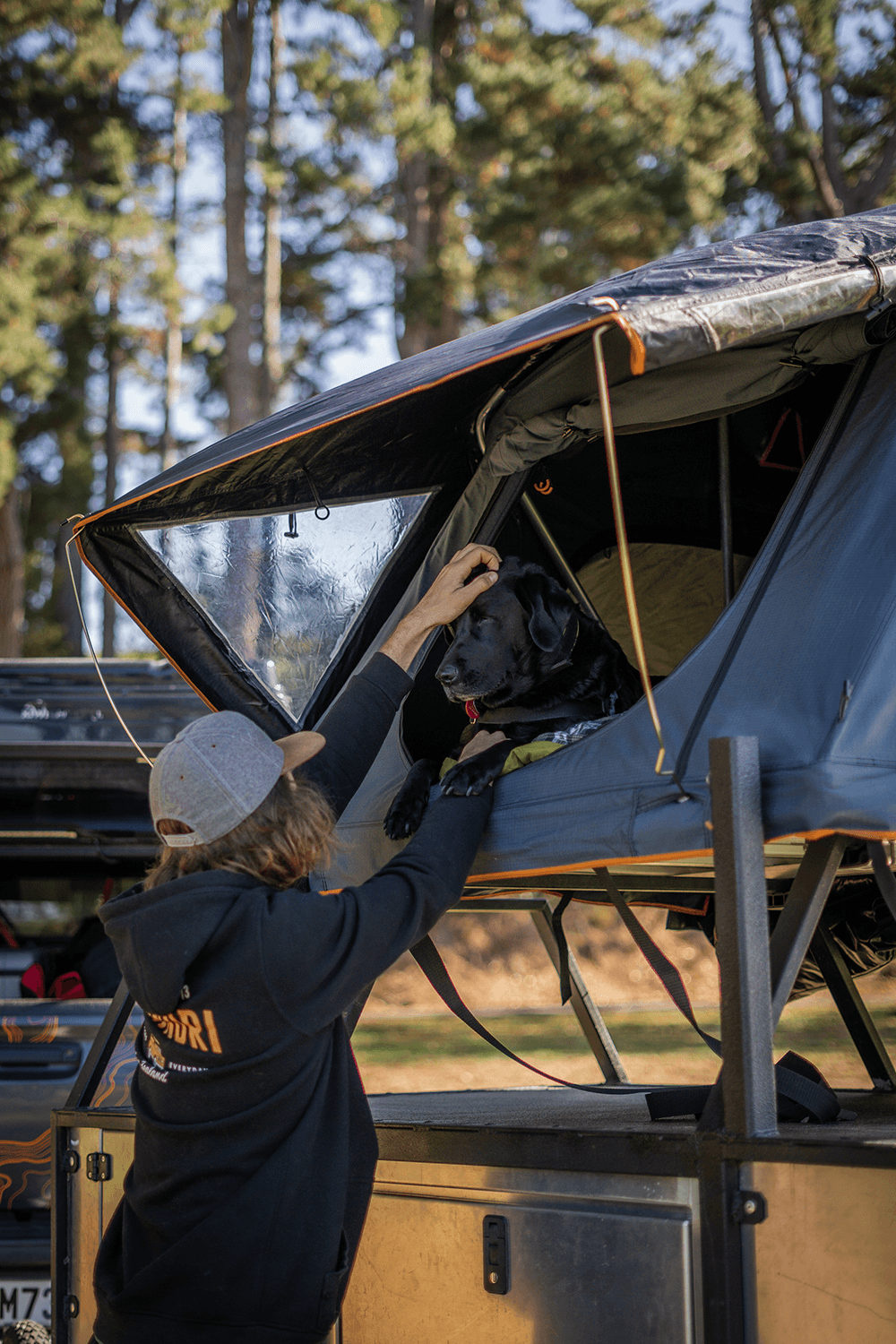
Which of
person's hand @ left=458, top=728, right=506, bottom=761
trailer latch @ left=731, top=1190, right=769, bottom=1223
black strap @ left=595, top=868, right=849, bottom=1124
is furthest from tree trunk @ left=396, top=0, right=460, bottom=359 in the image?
trailer latch @ left=731, top=1190, right=769, bottom=1223

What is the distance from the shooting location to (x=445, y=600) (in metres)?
3.33

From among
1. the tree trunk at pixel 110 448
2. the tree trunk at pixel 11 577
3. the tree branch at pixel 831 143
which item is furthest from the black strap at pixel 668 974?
the tree trunk at pixel 110 448

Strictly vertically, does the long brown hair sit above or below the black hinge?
above

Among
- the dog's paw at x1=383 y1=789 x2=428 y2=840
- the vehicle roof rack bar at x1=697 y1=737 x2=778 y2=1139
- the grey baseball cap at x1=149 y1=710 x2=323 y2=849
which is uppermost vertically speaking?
the dog's paw at x1=383 y1=789 x2=428 y2=840

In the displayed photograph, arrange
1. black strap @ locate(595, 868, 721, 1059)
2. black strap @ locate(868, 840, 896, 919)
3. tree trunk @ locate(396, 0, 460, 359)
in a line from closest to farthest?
black strap @ locate(868, 840, 896, 919)
black strap @ locate(595, 868, 721, 1059)
tree trunk @ locate(396, 0, 460, 359)

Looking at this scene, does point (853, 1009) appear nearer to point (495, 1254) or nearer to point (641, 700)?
point (641, 700)

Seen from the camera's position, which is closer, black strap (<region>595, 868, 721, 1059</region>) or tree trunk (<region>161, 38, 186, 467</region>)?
black strap (<region>595, 868, 721, 1059</region>)

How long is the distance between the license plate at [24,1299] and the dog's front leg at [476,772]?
2.56 meters

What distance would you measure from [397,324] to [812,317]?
15454mm

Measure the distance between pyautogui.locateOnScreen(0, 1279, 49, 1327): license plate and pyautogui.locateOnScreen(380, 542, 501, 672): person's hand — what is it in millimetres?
2602

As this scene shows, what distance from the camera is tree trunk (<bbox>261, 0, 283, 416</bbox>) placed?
16891 millimetres

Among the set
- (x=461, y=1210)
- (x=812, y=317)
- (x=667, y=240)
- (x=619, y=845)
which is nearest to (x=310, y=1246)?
(x=461, y=1210)

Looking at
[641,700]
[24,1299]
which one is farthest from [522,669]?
[24,1299]

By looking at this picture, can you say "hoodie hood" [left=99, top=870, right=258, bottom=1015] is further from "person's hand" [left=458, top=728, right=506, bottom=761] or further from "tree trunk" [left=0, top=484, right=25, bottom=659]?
"tree trunk" [left=0, top=484, right=25, bottom=659]
